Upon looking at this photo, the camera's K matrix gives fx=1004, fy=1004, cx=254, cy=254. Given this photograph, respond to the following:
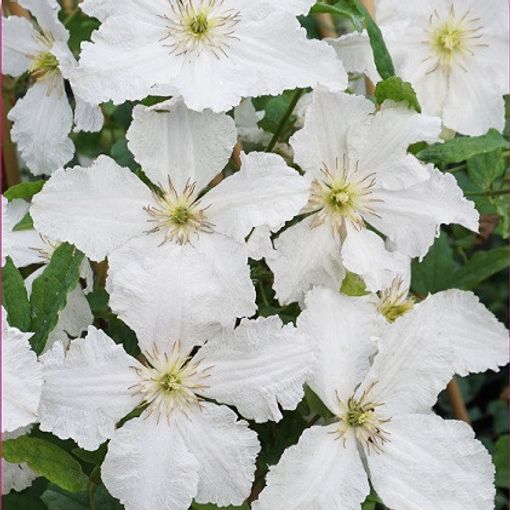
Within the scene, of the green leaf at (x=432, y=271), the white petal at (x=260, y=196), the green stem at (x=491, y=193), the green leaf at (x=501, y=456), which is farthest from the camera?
the green leaf at (x=501, y=456)

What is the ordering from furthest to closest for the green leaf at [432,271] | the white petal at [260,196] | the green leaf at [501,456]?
1. the green leaf at [501,456]
2. the green leaf at [432,271]
3. the white petal at [260,196]

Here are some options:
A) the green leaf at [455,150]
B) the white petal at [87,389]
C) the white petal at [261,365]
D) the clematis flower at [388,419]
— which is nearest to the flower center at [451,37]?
the green leaf at [455,150]

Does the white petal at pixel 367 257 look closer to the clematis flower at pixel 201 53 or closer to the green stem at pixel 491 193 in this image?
the clematis flower at pixel 201 53

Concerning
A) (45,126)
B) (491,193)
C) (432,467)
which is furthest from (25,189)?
(491,193)

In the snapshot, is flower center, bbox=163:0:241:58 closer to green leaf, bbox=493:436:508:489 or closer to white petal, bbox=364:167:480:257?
white petal, bbox=364:167:480:257

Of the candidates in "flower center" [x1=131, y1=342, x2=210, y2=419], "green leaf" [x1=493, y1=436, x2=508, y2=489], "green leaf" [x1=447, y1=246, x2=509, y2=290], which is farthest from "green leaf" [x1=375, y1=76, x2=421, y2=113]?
"green leaf" [x1=493, y1=436, x2=508, y2=489]

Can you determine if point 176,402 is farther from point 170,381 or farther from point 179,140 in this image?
point 179,140
